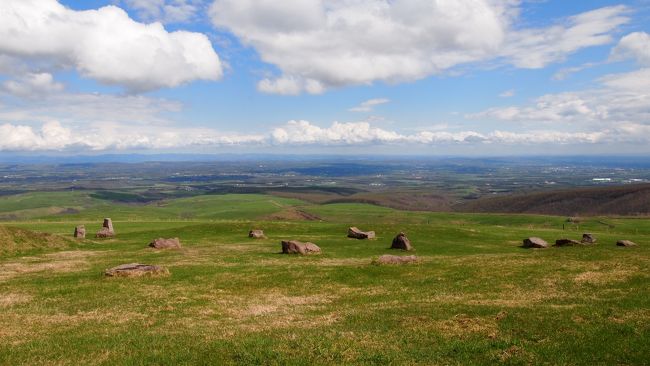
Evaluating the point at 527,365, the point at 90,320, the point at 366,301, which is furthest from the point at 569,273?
the point at 90,320

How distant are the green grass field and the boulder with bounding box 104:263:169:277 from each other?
2.63ft

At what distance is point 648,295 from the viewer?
2497 cm

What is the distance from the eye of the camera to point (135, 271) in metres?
35.1

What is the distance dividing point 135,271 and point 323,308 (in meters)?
17.5

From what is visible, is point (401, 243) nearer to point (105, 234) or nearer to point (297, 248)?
point (297, 248)

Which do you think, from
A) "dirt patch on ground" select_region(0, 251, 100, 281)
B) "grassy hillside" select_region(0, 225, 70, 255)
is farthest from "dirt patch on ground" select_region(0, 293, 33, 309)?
"grassy hillside" select_region(0, 225, 70, 255)

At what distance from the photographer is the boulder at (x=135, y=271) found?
34.6 metres

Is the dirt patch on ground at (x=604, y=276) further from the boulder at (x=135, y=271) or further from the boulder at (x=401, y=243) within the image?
the boulder at (x=135, y=271)

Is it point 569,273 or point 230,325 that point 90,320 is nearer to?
point 230,325

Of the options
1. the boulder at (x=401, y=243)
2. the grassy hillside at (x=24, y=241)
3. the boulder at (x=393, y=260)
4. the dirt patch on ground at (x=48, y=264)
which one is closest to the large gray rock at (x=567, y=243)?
the boulder at (x=401, y=243)

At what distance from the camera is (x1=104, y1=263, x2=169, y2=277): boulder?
1363 inches

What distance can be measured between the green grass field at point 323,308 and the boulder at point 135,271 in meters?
0.80

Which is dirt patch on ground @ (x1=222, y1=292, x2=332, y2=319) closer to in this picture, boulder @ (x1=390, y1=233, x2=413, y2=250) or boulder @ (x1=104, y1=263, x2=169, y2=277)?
boulder @ (x1=104, y1=263, x2=169, y2=277)

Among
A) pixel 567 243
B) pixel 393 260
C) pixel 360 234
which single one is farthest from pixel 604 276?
pixel 360 234
